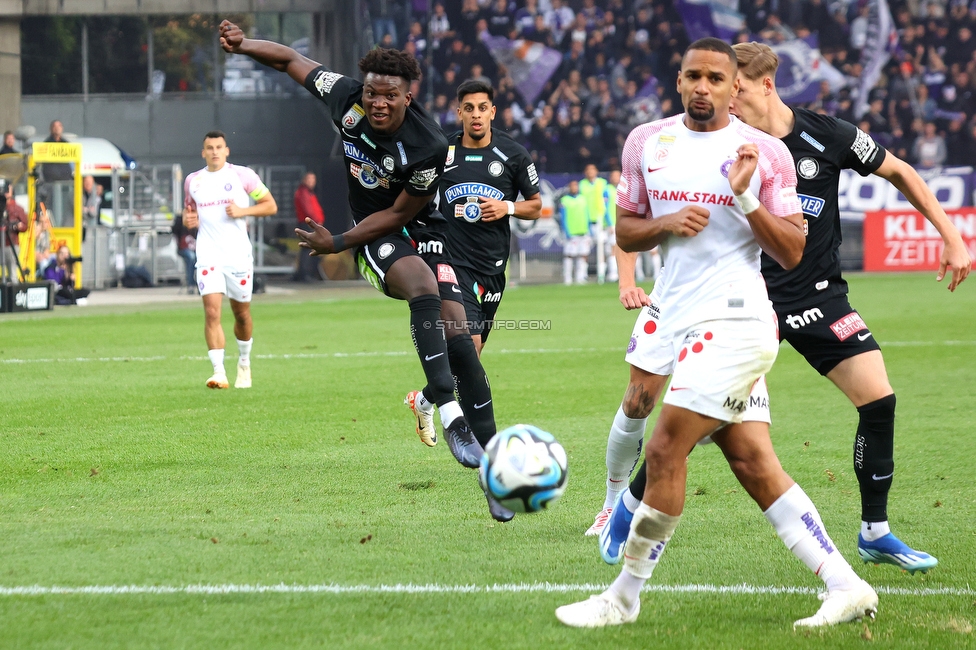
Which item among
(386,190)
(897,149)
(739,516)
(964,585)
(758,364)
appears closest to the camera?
(758,364)

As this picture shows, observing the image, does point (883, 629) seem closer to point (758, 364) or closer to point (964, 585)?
point (964, 585)

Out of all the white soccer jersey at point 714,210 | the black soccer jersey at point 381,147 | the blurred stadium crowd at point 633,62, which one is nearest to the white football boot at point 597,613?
the white soccer jersey at point 714,210

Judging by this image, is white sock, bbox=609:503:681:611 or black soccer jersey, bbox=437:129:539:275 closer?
white sock, bbox=609:503:681:611

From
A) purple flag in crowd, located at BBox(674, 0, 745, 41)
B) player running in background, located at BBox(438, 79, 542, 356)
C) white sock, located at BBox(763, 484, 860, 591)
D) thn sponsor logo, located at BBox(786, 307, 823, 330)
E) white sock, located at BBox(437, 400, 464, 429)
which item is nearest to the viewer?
white sock, located at BBox(763, 484, 860, 591)

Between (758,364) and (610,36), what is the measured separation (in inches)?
1134

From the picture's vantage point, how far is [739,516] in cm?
576

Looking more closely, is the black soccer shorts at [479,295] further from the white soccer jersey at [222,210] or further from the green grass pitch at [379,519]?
the white soccer jersey at [222,210]

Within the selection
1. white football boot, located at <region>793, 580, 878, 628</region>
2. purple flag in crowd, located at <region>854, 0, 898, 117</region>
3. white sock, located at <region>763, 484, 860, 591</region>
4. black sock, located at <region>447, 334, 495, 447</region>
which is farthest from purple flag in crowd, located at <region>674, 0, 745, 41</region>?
white football boot, located at <region>793, 580, 878, 628</region>

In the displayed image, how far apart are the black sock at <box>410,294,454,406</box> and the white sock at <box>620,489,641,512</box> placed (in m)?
1.58

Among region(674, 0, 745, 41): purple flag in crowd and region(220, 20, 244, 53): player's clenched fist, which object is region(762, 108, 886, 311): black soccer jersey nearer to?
region(220, 20, 244, 53): player's clenched fist

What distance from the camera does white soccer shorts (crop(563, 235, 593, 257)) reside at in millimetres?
27672

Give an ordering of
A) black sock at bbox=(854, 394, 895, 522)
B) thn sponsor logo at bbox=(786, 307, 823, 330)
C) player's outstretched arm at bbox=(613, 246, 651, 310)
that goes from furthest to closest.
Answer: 1. player's outstretched arm at bbox=(613, 246, 651, 310)
2. thn sponsor logo at bbox=(786, 307, 823, 330)
3. black sock at bbox=(854, 394, 895, 522)

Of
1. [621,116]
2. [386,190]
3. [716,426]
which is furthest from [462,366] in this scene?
[621,116]

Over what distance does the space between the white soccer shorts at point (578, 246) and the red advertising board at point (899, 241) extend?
7073mm
